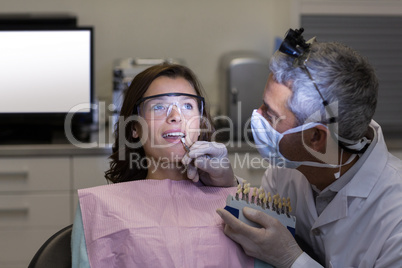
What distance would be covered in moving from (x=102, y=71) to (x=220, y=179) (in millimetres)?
1654

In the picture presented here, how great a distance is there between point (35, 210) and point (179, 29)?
1.27 meters

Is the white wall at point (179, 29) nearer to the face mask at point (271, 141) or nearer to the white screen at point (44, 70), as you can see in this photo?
the white screen at point (44, 70)

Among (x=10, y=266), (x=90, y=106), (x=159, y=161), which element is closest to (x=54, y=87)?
(x=90, y=106)

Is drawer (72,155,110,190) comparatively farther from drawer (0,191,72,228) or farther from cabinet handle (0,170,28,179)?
cabinet handle (0,170,28,179)

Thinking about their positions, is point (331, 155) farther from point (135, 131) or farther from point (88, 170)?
point (88, 170)

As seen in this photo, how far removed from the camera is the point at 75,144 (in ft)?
8.50

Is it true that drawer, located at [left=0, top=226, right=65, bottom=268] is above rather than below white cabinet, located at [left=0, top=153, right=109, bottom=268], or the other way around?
below

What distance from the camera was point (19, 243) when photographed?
251cm

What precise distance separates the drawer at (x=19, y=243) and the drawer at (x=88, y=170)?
0.84 feet

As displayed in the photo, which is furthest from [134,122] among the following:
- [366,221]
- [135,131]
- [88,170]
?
[88,170]

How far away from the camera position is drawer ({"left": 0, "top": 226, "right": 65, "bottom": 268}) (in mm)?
2508

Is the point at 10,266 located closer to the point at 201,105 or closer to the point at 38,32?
the point at 38,32

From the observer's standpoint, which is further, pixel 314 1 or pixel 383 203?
pixel 314 1

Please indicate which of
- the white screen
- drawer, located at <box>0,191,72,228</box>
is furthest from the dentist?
the white screen
